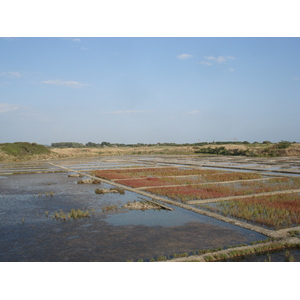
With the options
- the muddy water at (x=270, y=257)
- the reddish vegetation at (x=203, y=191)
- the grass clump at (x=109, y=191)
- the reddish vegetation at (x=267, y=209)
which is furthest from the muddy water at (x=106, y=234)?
the grass clump at (x=109, y=191)

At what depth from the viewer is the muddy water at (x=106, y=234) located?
24.0 ft

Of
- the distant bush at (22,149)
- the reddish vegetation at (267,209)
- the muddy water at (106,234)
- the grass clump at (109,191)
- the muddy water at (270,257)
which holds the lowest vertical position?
the muddy water at (106,234)

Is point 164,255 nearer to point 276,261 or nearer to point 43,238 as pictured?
point 276,261

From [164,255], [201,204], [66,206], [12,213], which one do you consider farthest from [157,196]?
[164,255]

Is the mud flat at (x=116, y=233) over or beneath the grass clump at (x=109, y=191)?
beneath

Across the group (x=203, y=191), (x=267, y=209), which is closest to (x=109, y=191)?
(x=203, y=191)

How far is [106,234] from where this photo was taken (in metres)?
8.91

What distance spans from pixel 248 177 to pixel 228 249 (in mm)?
15154

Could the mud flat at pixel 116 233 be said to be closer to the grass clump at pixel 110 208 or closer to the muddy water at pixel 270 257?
the grass clump at pixel 110 208

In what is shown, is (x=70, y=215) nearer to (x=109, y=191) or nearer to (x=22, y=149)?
(x=109, y=191)

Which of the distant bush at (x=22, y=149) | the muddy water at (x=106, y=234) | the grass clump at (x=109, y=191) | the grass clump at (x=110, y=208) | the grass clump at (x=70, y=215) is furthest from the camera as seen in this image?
the distant bush at (x=22, y=149)

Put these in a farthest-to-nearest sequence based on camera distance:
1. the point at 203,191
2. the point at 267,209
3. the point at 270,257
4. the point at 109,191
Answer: the point at 109,191
the point at 203,191
the point at 267,209
the point at 270,257

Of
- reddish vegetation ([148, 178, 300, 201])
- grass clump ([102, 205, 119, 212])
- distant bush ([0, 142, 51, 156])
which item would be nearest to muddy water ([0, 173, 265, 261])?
grass clump ([102, 205, 119, 212])

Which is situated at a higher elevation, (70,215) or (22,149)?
(22,149)
